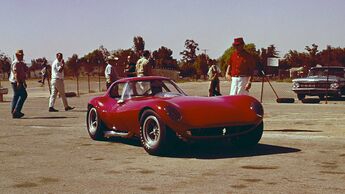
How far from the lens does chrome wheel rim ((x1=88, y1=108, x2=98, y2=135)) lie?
31.0 ft

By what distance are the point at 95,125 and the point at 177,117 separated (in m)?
2.61

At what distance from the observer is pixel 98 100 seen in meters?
9.56

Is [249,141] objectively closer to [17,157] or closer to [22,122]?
[17,157]

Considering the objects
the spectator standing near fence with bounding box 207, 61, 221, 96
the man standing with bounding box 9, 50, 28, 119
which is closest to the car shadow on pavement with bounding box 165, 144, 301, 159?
the man standing with bounding box 9, 50, 28, 119

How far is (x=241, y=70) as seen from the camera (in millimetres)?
10289

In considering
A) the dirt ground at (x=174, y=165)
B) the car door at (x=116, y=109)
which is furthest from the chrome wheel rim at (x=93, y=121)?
the car door at (x=116, y=109)

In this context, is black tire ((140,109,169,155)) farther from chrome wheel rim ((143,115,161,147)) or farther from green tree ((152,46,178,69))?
green tree ((152,46,178,69))

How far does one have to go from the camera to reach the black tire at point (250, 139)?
7.98 meters

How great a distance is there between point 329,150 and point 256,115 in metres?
1.11

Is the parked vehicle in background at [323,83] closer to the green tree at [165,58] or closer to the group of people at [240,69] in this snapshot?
the group of people at [240,69]

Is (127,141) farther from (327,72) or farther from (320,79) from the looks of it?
(327,72)

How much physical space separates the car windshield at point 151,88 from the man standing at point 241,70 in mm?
1645

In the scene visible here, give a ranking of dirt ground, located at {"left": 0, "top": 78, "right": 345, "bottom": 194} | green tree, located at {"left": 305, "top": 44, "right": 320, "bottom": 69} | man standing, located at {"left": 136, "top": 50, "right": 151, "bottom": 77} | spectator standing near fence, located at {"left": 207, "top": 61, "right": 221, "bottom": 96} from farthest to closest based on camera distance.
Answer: green tree, located at {"left": 305, "top": 44, "right": 320, "bottom": 69}
spectator standing near fence, located at {"left": 207, "top": 61, "right": 221, "bottom": 96}
man standing, located at {"left": 136, "top": 50, "right": 151, "bottom": 77}
dirt ground, located at {"left": 0, "top": 78, "right": 345, "bottom": 194}

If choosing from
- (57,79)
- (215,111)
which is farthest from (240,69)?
(57,79)
